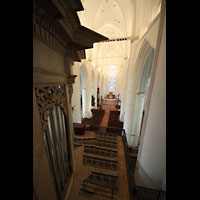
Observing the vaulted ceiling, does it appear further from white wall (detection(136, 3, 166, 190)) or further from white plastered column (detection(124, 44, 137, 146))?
white wall (detection(136, 3, 166, 190))

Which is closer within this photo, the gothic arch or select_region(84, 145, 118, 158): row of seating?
select_region(84, 145, 118, 158): row of seating

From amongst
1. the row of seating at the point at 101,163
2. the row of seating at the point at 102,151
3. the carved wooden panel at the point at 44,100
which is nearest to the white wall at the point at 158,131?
the row of seating at the point at 101,163

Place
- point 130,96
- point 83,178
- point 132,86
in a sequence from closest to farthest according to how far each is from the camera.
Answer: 1. point 83,178
2. point 132,86
3. point 130,96

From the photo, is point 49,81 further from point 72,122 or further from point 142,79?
point 142,79

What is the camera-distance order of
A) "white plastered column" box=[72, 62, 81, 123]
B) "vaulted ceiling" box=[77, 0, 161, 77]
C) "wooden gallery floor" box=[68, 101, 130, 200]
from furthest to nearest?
"white plastered column" box=[72, 62, 81, 123] < "vaulted ceiling" box=[77, 0, 161, 77] < "wooden gallery floor" box=[68, 101, 130, 200]

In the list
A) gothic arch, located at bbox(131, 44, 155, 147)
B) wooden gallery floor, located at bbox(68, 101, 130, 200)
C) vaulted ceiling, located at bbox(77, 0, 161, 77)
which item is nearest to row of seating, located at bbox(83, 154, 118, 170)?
wooden gallery floor, located at bbox(68, 101, 130, 200)

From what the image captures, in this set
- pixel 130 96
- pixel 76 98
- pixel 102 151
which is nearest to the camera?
pixel 102 151

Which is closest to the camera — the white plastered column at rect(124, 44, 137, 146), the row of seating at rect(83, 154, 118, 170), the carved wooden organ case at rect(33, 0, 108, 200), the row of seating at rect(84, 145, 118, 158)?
the carved wooden organ case at rect(33, 0, 108, 200)

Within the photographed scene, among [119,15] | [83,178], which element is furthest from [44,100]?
[119,15]

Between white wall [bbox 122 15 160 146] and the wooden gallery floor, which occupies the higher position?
white wall [bbox 122 15 160 146]

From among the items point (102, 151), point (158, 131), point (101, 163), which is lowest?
point (101, 163)

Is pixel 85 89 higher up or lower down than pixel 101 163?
higher up
